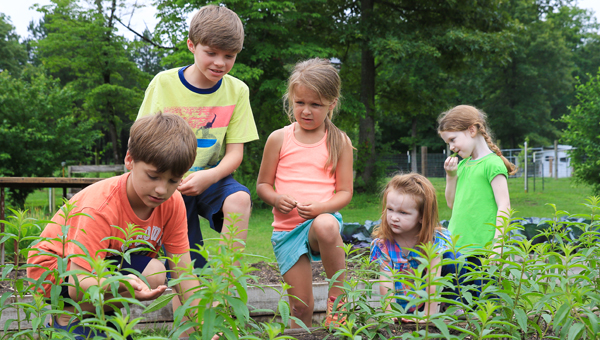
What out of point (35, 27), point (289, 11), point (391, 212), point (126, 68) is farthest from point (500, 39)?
point (35, 27)

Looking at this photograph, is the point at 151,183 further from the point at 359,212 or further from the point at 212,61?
the point at 359,212

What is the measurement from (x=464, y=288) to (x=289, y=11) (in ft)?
42.8

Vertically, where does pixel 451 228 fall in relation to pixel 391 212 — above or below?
below

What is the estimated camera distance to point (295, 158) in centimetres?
308

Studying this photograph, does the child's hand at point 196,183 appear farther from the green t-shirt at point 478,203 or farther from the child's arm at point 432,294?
the green t-shirt at point 478,203

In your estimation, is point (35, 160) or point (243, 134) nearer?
point (243, 134)

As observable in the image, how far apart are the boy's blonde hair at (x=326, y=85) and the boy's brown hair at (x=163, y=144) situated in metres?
0.95

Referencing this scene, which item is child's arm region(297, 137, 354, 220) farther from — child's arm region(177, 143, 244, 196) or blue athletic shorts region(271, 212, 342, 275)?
child's arm region(177, 143, 244, 196)

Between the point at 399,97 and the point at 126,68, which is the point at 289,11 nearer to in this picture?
the point at 399,97

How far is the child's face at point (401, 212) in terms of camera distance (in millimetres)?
2863

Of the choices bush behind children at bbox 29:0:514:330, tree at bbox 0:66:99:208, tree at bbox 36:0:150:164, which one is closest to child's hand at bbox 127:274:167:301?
bush behind children at bbox 29:0:514:330

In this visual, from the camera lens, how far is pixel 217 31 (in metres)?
2.84

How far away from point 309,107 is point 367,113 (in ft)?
43.6

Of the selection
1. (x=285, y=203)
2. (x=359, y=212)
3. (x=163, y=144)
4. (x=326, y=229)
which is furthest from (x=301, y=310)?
(x=359, y=212)
